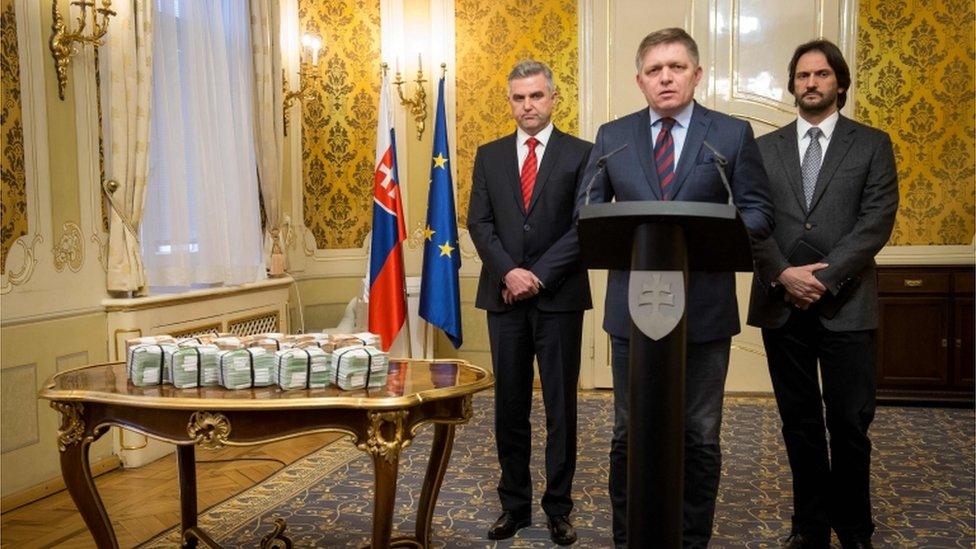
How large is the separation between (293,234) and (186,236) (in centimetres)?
131

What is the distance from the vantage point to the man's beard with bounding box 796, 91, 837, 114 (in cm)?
246

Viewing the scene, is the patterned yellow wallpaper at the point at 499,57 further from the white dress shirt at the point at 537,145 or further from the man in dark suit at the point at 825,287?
the man in dark suit at the point at 825,287

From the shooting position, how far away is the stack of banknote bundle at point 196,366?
2.10 metres

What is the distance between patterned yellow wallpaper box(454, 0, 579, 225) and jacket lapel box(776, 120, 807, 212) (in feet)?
9.99

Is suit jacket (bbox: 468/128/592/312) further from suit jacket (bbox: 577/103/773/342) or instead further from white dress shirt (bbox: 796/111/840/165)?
white dress shirt (bbox: 796/111/840/165)

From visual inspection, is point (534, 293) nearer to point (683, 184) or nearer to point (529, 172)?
point (529, 172)

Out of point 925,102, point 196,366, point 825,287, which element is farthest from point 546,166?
point 925,102

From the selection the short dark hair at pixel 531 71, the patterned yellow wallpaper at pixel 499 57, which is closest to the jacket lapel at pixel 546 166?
the short dark hair at pixel 531 71

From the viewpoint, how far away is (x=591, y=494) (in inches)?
125

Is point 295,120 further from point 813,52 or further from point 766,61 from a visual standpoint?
point 813,52

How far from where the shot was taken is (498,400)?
109 inches

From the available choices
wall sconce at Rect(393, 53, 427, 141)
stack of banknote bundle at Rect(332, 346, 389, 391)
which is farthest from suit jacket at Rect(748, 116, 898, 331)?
wall sconce at Rect(393, 53, 427, 141)

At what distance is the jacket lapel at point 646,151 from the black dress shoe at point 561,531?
1199mm

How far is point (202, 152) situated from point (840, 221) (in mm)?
3116
